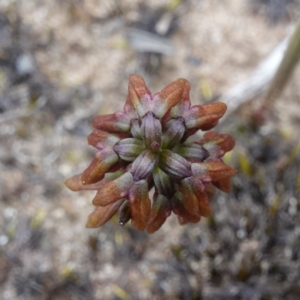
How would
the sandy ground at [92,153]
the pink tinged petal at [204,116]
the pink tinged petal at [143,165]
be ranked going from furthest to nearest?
the sandy ground at [92,153]
the pink tinged petal at [204,116]
the pink tinged petal at [143,165]

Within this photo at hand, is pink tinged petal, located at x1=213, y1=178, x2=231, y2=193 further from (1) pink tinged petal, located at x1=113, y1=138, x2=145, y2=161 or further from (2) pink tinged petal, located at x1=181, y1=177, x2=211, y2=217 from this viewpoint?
(1) pink tinged petal, located at x1=113, y1=138, x2=145, y2=161

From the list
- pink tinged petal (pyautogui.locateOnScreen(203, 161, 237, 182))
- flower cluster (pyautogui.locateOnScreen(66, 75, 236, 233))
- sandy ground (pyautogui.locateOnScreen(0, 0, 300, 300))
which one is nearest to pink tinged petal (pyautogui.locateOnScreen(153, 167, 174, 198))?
flower cluster (pyautogui.locateOnScreen(66, 75, 236, 233))

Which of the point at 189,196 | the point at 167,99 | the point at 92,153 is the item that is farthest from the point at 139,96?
the point at 92,153

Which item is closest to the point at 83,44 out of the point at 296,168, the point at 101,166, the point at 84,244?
the point at 84,244

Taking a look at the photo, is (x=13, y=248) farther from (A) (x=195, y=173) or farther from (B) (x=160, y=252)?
(A) (x=195, y=173)

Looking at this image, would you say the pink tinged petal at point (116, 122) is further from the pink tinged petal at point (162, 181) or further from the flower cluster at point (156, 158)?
the pink tinged petal at point (162, 181)

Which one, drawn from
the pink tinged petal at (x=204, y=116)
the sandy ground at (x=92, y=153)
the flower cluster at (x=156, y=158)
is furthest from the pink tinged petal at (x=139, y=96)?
the sandy ground at (x=92, y=153)

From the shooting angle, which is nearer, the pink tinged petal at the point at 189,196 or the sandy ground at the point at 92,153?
the pink tinged petal at the point at 189,196
